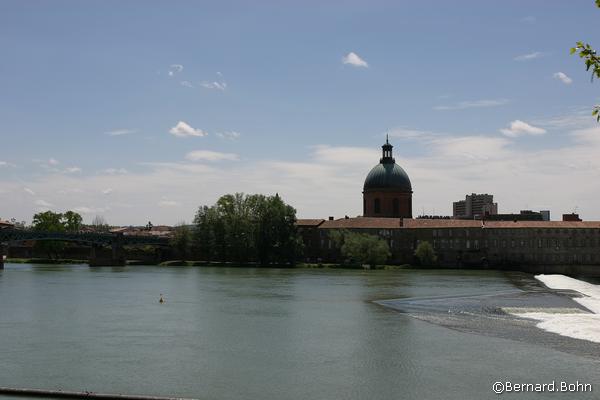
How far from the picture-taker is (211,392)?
25.4 metres

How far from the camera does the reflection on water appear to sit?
26.5 m

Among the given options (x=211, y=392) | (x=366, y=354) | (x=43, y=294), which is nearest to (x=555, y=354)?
(x=366, y=354)

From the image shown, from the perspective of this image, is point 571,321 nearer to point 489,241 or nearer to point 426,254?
point 426,254

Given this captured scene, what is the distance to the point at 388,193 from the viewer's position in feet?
507

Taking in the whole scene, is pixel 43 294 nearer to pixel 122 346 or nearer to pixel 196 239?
pixel 122 346

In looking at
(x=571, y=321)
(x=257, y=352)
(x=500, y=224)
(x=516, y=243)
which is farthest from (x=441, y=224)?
(x=257, y=352)

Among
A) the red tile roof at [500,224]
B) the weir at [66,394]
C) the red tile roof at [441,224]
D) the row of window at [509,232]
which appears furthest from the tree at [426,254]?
the weir at [66,394]

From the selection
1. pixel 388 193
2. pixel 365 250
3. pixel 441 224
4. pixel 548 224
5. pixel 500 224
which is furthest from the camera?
pixel 388 193

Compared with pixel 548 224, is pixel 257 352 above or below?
below

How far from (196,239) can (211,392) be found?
4592 inches

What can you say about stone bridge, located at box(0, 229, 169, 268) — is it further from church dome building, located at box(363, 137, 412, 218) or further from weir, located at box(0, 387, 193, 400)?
weir, located at box(0, 387, 193, 400)

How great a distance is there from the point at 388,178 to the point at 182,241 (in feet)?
149

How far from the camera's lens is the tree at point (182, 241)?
14500cm

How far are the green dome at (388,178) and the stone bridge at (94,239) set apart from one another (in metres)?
45.7
